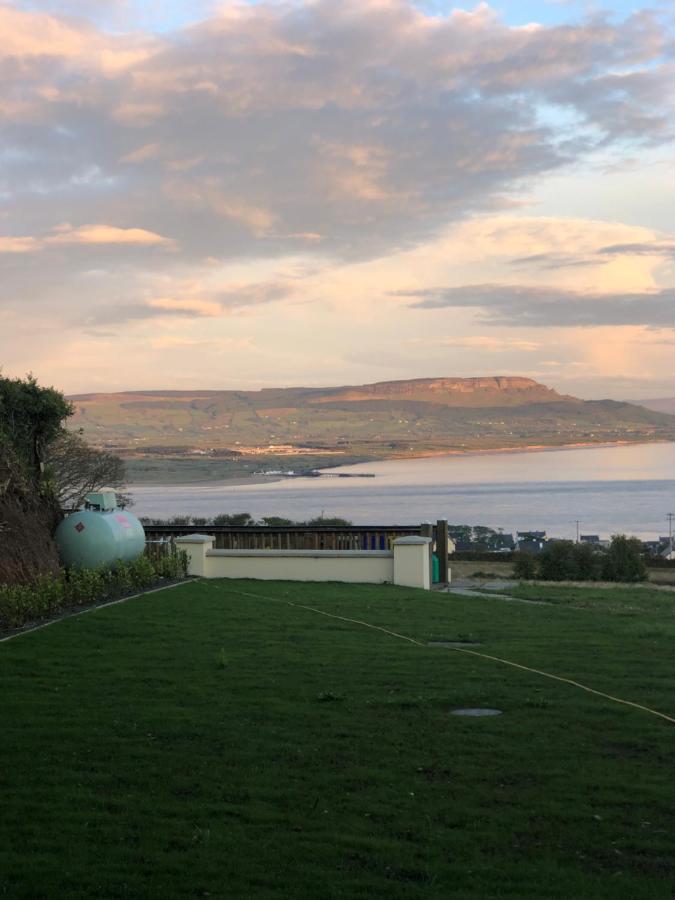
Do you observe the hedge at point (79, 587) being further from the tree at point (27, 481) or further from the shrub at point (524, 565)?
the shrub at point (524, 565)

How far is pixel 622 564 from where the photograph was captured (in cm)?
4906

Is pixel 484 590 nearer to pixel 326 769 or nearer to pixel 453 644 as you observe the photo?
pixel 453 644

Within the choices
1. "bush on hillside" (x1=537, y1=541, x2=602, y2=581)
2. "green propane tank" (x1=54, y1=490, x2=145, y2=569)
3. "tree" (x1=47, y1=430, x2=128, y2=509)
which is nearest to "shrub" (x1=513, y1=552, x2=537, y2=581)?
"bush on hillside" (x1=537, y1=541, x2=602, y2=581)

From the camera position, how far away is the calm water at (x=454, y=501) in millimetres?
106125

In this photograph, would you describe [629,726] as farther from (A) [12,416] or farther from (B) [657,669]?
(A) [12,416]

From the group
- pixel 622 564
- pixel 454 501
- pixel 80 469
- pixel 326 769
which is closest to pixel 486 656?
pixel 326 769

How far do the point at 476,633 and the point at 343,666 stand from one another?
3.46 meters

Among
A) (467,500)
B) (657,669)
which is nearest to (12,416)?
(657,669)

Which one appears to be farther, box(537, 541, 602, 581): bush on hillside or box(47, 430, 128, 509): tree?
box(537, 541, 602, 581): bush on hillside

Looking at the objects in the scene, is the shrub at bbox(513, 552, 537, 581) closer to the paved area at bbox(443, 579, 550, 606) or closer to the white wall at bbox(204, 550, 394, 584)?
the paved area at bbox(443, 579, 550, 606)

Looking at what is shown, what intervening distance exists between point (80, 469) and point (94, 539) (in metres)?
29.2

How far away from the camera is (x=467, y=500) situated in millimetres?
143500

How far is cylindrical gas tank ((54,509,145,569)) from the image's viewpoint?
58.8 feet

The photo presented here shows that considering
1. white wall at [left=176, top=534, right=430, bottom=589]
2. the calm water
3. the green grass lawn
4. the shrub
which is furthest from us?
the calm water
